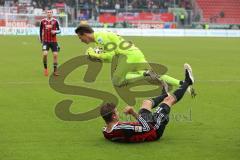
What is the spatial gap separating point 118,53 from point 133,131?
2327 mm

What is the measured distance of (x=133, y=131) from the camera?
844 centimetres

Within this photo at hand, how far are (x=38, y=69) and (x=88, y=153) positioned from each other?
42.9 feet

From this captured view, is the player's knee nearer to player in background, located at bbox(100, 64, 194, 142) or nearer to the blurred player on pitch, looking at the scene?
player in background, located at bbox(100, 64, 194, 142)

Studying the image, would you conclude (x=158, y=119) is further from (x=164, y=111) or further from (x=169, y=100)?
(x=169, y=100)

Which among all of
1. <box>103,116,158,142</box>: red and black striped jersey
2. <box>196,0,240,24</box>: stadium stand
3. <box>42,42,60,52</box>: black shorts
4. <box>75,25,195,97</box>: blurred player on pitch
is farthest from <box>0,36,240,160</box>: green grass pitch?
<box>196,0,240,24</box>: stadium stand

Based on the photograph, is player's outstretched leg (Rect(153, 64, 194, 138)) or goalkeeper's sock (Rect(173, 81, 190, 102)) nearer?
player's outstretched leg (Rect(153, 64, 194, 138))

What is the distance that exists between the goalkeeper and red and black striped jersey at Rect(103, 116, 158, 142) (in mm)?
1859

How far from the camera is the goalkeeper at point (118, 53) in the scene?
9.52 meters

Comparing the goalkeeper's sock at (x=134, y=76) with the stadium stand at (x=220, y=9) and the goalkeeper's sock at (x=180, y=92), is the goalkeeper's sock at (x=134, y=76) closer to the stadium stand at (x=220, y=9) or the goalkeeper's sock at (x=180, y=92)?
the goalkeeper's sock at (x=180, y=92)

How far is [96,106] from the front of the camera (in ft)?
40.0

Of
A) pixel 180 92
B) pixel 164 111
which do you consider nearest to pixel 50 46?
pixel 180 92

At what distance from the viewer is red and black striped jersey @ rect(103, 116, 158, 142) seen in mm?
8414

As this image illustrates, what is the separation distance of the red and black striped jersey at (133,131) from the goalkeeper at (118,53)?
73.2 inches

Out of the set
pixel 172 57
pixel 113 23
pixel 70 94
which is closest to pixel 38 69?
pixel 70 94
